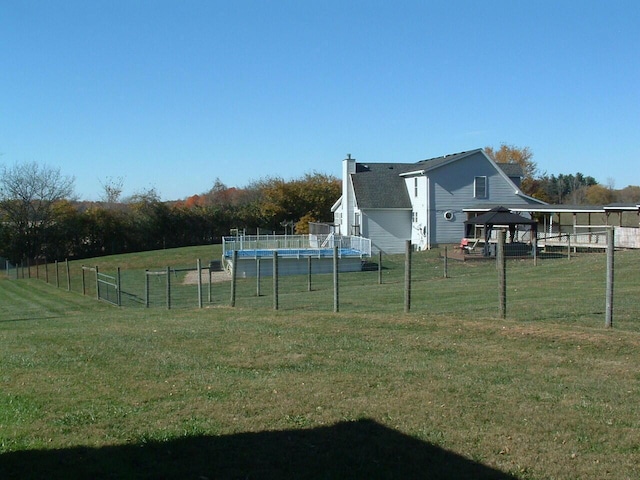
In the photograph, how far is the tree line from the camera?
5916 cm

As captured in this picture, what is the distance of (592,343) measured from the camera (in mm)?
9141

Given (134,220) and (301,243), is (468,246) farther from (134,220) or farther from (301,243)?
(134,220)

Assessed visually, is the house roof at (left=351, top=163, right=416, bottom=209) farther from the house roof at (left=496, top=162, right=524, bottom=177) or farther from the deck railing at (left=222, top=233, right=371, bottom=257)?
the deck railing at (left=222, top=233, right=371, bottom=257)

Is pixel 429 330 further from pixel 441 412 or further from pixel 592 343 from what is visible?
pixel 441 412

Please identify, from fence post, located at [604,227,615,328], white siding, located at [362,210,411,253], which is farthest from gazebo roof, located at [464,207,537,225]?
fence post, located at [604,227,615,328]

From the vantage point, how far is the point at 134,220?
214 feet

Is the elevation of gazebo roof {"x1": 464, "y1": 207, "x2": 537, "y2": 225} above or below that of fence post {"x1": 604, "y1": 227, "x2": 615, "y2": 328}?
above

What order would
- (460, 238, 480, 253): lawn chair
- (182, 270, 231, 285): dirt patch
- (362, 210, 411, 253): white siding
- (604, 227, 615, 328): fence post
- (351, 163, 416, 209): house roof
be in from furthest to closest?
(351, 163, 416, 209): house roof
(362, 210, 411, 253): white siding
(460, 238, 480, 253): lawn chair
(182, 270, 231, 285): dirt patch
(604, 227, 615, 328): fence post

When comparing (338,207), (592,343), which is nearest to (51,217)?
(338,207)

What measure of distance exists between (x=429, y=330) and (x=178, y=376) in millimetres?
4217

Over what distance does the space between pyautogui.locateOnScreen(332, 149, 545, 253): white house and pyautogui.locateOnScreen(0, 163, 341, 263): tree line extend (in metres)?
16.4

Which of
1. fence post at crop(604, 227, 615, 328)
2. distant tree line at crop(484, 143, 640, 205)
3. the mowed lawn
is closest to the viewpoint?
the mowed lawn

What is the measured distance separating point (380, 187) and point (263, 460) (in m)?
47.7

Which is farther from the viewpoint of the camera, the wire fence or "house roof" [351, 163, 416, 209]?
"house roof" [351, 163, 416, 209]
